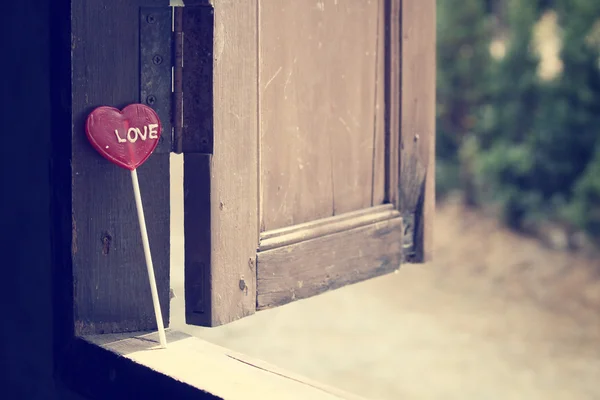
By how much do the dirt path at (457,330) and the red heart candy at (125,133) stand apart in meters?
2.93

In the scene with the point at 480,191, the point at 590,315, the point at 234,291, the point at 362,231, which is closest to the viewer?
the point at 234,291

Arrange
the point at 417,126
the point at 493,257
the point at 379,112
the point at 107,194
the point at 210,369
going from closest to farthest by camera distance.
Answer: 1. the point at 210,369
2. the point at 107,194
3. the point at 379,112
4. the point at 417,126
5. the point at 493,257

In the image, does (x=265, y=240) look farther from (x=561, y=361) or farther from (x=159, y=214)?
(x=561, y=361)

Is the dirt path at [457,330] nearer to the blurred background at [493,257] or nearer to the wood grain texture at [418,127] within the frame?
the blurred background at [493,257]

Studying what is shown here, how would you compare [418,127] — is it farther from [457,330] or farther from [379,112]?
[457,330]

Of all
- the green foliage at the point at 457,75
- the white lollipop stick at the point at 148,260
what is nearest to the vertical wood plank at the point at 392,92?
the white lollipop stick at the point at 148,260

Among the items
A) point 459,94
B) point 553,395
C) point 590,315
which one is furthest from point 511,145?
point 553,395

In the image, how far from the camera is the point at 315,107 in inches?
71.9

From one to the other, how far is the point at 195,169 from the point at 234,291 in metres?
0.24

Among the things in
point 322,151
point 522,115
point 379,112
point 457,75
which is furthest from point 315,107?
point 457,75

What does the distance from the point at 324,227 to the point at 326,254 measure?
58mm

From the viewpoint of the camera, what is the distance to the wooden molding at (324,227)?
1742mm

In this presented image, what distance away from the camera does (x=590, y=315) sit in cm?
543

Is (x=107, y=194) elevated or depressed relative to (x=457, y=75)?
depressed
